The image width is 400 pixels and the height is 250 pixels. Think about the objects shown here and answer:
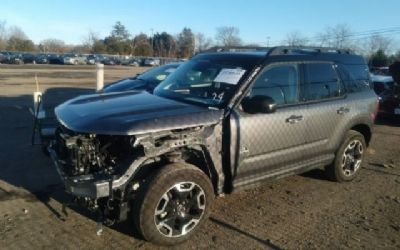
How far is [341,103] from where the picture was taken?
6324 mm

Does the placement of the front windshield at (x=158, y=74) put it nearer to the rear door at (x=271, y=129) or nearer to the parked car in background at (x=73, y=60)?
the rear door at (x=271, y=129)

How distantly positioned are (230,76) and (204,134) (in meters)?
0.97

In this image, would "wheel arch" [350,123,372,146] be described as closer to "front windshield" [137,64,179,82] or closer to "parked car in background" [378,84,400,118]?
"front windshield" [137,64,179,82]

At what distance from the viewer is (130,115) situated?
173 inches

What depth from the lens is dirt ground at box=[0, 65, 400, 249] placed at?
4535mm

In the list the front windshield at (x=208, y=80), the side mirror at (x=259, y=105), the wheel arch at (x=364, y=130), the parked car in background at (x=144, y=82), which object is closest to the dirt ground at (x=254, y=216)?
the wheel arch at (x=364, y=130)

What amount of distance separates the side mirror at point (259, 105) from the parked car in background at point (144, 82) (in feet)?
18.2

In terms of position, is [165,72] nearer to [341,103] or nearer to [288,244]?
[341,103]

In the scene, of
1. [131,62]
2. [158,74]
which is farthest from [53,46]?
[158,74]

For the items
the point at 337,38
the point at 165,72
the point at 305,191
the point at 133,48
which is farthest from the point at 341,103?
the point at 133,48

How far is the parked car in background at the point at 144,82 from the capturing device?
10656 mm

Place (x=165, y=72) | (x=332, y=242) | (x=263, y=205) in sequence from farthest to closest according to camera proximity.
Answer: (x=165, y=72), (x=263, y=205), (x=332, y=242)

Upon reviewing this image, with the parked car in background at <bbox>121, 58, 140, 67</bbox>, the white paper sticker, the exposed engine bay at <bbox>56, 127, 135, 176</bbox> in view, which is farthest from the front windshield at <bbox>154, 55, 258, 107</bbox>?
the parked car in background at <bbox>121, 58, 140, 67</bbox>

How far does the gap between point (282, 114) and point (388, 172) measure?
3.16m
